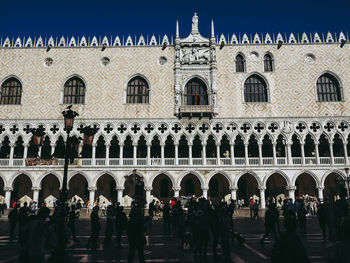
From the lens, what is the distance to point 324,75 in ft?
75.7

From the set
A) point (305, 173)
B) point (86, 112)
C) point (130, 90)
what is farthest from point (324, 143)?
point (86, 112)

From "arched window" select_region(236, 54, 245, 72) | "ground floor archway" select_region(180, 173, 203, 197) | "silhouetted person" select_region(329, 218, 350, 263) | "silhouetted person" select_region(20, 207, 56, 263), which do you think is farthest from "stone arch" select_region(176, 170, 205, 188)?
"silhouetted person" select_region(329, 218, 350, 263)

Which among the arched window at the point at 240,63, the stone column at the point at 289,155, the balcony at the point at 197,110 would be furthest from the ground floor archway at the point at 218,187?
the arched window at the point at 240,63

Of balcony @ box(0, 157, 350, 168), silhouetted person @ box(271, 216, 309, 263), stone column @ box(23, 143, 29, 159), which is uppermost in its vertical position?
stone column @ box(23, 143, 29, 159)

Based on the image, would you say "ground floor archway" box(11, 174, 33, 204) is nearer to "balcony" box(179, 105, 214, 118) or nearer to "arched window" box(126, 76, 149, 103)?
"arched window" box(126, 76, 149, 103)

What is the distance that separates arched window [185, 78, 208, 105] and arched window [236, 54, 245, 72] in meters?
3.20

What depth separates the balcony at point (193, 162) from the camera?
2130 cm

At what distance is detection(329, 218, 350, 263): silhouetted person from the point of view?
269cm

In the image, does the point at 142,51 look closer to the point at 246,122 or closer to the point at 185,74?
the point at 185,74

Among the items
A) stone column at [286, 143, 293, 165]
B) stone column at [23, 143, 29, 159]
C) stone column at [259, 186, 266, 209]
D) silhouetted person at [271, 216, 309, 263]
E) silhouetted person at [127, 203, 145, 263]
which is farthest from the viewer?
stone column at [23, 143, 29, 159]

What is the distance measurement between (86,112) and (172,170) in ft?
27.1

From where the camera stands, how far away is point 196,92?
2312 centimetres

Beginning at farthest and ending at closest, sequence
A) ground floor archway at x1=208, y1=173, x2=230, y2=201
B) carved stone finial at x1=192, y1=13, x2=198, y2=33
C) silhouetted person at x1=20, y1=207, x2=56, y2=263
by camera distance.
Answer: carved stone finial at x1=192, y1=13, x2=198, y2=33 → ground floor archway at x1=208, y1=173, x2=230, y2=201 → silhouetted person at x1=20, y1=207, x2=56, y2=263

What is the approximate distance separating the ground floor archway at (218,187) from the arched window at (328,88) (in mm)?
10035
